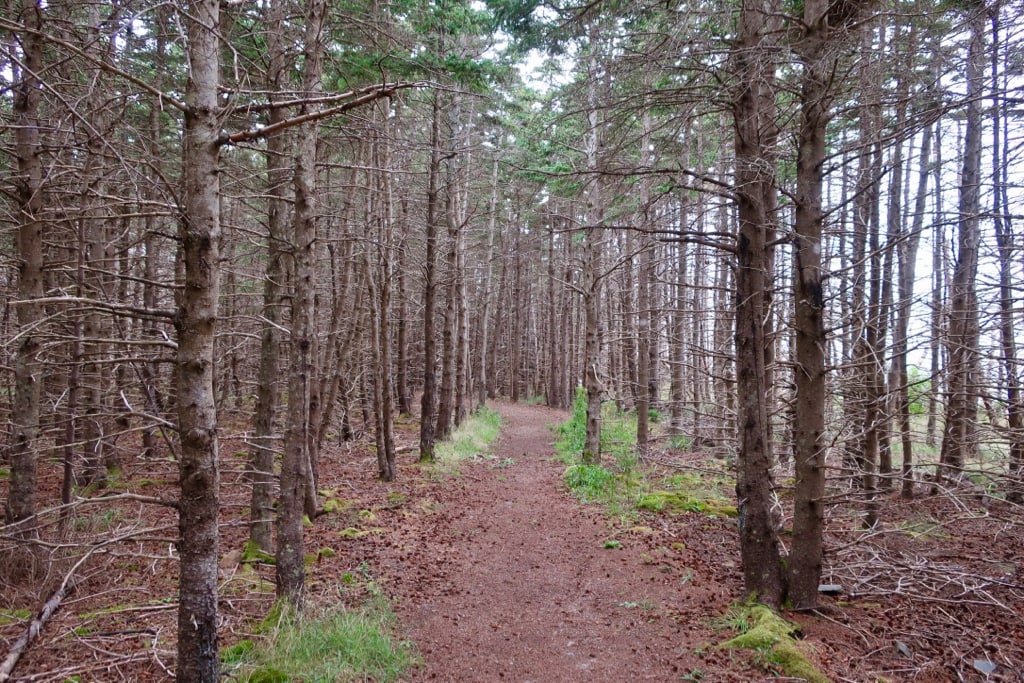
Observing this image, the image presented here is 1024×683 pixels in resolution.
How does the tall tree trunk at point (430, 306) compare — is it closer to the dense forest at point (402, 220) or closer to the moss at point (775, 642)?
the dense forest at point (402, 220)

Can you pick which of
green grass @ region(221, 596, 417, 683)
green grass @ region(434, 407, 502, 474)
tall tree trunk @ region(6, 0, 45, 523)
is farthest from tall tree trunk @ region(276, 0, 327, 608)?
green grass @ region(434, 407, 502, 474)

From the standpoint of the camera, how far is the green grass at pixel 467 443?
1288cm

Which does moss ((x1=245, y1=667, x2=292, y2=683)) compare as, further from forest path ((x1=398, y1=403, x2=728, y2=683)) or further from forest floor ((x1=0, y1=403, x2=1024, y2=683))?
forest path ((x1=398, y1=403, x2=728, y2=683))

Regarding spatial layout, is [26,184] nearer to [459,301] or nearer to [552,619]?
[552,619]

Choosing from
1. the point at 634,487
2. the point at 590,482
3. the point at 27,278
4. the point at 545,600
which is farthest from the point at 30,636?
the point at 634,487

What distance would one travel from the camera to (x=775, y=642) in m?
4.82

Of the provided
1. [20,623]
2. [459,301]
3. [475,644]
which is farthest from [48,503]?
[459,301]

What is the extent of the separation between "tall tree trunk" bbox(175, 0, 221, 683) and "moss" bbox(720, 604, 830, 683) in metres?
4.16

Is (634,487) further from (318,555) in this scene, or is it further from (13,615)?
(13,615)

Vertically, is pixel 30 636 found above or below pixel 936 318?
below

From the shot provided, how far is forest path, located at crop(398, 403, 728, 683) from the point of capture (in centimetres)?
506

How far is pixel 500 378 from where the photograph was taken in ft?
124

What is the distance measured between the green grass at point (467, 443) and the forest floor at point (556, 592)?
266 centimetres

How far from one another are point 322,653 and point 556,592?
9.25 feet
